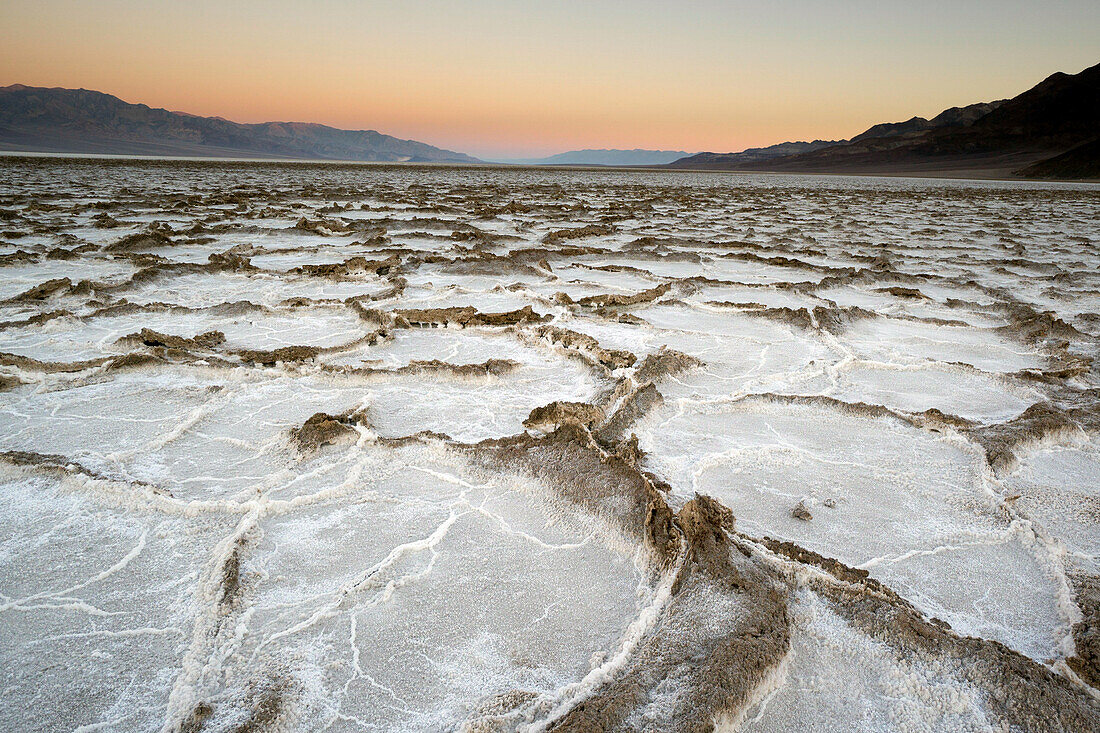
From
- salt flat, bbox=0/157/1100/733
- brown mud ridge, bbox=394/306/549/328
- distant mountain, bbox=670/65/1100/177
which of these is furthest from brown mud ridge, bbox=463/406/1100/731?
distant mountain, bbox=670/65/1100/177

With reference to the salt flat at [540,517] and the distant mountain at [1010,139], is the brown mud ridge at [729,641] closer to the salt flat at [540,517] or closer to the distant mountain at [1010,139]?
the salt flat at [540,517]

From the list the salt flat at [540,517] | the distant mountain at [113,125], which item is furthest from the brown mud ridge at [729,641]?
the distant mountain at [113,125]

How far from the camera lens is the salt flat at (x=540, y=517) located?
4.13ft

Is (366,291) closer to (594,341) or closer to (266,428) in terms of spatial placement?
(594,341)

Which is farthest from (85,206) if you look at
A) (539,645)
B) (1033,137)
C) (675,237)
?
(1033,137)

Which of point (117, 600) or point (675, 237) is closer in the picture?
→ point (117, 600)

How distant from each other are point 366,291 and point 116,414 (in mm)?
2622

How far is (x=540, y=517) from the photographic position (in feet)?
6.26

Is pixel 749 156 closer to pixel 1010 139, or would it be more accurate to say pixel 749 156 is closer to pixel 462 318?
pixel 1010 139

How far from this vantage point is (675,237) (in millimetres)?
Answer: 8789

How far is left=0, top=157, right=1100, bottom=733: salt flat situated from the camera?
1.26m

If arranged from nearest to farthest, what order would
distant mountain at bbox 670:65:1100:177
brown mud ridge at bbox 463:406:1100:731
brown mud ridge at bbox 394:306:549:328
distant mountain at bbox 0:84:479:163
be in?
brown mud ridge at bbox 463:406:1100:731, brown mud ridge at bbox 394:306:549:328, distant mountain at bbox 670:65:1100:177, distant mountain at bbox 0:84:479:163

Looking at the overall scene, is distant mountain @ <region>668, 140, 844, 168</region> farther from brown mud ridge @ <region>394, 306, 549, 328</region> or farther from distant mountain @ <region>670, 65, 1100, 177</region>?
brown mud ridge @ <region>394, 306, 549, 328</region>

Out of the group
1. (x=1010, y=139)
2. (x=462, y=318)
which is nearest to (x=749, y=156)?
(x=1010, y=139)
